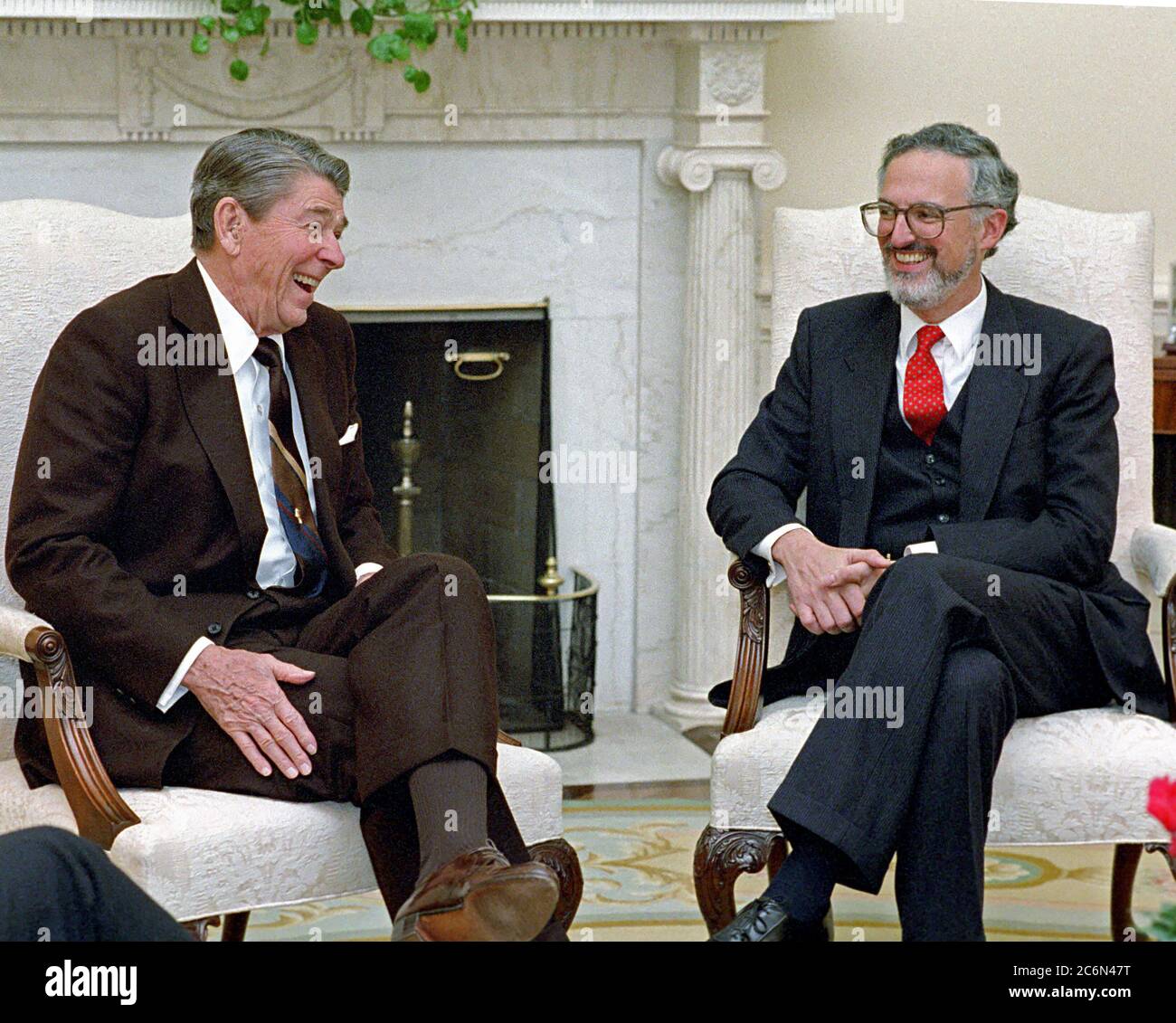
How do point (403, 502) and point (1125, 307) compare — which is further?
point (403, 502)

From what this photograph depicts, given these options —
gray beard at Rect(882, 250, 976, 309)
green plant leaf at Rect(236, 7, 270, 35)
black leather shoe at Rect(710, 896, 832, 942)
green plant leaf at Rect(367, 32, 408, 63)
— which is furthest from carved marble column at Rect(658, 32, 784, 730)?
black leather shoe at Rect(710, 896, 832, 942)

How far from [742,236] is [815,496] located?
1.39 m

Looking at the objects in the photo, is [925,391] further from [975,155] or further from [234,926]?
[234,926]

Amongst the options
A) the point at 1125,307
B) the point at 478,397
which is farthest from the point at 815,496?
the point at 478,397

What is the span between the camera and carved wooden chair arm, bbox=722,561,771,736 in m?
2.50

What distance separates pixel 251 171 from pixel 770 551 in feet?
3.06

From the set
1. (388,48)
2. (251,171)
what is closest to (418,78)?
(388,48)

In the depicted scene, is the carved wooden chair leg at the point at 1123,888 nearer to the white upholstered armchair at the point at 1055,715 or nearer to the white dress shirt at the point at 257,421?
the white upholstered armchair at the point at 1055,715

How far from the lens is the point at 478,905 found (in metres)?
1.91

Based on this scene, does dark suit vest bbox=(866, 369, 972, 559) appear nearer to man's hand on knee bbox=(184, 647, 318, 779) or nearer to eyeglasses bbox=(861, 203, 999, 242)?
eyeglasses bbox=(861, 203, 999, 242)

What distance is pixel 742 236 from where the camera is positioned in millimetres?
3947
